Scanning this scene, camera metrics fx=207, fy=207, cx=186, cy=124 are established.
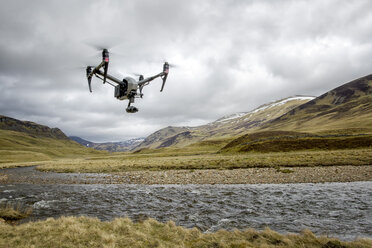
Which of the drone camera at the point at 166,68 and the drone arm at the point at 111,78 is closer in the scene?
the drone arm at the point at 111,78

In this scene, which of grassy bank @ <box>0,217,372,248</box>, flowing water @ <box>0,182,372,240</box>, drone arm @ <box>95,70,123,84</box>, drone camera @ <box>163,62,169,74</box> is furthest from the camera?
drone camera @ <box>163,62,169,74</box>

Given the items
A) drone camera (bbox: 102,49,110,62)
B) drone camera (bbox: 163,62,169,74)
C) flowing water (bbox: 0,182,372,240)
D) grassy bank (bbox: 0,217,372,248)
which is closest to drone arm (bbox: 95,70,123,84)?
drone camera (bbox: 102,49,110,62)

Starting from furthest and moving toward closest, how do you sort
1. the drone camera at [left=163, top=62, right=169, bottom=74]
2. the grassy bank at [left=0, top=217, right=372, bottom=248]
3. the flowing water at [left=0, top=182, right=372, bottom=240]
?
the drone camera at [left=163, top=62, right=169, bottom=74] < the flowing water at [left=0, top=182, right=372, bottom=240] < the grassy bank at [left=0, top=217, right=372, bottom=248]

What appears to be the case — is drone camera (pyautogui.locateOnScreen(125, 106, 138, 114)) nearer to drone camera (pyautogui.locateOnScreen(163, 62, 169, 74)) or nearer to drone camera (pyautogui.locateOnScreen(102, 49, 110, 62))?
drone camera (pyautogui.locateOnScreen(163, 62, 169, 74))

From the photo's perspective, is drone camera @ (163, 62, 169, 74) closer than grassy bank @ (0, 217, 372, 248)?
No

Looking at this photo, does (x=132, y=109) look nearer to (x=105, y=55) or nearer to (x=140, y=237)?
(x=105, y=55)

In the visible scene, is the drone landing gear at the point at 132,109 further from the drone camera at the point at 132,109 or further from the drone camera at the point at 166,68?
the drone camera at the point at 166,68

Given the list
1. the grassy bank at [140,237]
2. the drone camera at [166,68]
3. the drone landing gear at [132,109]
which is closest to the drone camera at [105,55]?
the drone landing gear at [132,109]
